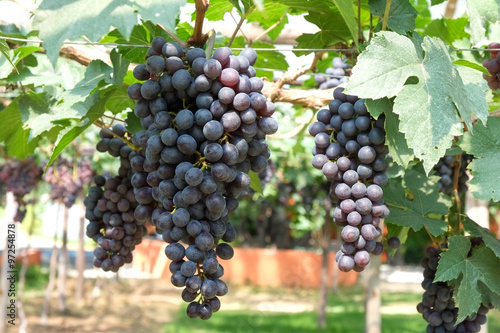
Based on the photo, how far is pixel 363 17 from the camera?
1868 mm

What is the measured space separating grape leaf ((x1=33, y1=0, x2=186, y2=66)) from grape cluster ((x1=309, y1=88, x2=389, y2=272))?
21.3 inches

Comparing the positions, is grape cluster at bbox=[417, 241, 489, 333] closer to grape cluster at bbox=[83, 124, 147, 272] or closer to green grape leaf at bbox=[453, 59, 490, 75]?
green grape leaf at bbox=[453, 59, 490, 75]

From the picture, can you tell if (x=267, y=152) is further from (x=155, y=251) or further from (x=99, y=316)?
(x=155, y=251)

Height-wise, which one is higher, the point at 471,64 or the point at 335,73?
the point at 335,73

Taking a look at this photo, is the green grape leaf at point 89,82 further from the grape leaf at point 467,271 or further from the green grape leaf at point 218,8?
the grape leaf at point 467,271

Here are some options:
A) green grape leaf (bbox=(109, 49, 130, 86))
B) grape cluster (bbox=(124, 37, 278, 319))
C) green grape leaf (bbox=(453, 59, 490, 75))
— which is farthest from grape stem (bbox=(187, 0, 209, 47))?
green grape leaf (bbox=(453, 59, 490, 75))

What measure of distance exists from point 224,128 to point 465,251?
0.83 meters

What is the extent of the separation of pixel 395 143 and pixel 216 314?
26.6 feet

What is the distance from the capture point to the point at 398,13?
1380mm

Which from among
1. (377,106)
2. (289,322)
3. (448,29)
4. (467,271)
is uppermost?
(448,29)

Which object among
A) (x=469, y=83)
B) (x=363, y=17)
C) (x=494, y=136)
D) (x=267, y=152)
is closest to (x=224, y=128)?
(x=267, y=152)

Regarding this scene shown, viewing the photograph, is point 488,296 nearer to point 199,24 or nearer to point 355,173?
point 355,173

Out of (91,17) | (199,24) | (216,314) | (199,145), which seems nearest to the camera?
(91,17)

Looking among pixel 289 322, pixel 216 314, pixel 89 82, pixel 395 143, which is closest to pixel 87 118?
pixel 89 82
